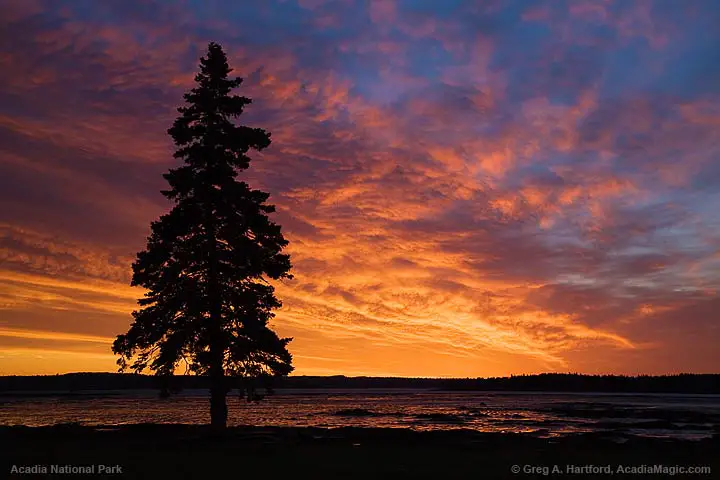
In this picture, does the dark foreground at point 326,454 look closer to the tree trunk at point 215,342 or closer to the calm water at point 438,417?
the tree trunk at point 215,342

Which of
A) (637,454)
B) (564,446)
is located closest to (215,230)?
(564,446)

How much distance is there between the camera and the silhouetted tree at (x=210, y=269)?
31.8m

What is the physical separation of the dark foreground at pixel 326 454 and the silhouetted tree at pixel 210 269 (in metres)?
3.58

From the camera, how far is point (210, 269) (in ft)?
106

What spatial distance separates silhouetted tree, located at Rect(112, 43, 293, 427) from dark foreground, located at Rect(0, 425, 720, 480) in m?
3.58

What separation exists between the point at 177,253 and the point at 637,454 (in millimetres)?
22564

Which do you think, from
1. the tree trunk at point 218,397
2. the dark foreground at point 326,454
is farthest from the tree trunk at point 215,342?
the dark foreground at point 326,454

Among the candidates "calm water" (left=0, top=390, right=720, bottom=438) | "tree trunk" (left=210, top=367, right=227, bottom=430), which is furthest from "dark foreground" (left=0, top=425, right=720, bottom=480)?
"calm water" (left=0, top=390, right=720, bottom=438)

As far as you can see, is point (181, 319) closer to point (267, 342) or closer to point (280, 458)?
point (267, 342)

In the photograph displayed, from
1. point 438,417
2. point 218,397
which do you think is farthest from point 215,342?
point 438,417

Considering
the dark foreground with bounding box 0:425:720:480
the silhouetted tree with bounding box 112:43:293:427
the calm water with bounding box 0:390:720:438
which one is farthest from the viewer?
the calm water with bounding box 0:390:720:438

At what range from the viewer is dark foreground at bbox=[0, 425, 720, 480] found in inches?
779

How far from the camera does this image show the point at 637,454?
84.2ft

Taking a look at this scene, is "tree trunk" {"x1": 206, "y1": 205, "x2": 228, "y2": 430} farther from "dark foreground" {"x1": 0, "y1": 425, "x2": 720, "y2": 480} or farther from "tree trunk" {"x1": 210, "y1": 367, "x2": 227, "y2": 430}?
"dark foreground" {"x1": 0, "y1": 425, "x2": 720, "y2": 480}
